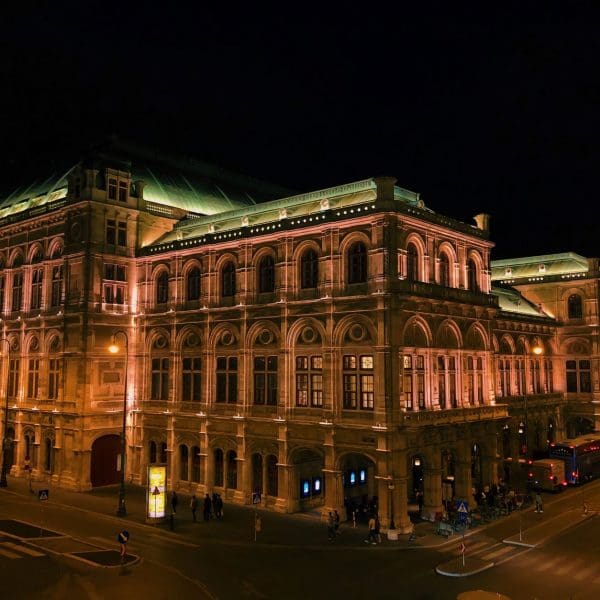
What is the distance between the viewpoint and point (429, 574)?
98.9 feet

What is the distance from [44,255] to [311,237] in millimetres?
27120

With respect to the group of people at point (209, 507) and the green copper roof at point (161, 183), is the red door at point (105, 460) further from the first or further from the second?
the green copper roof at point (161, 183)

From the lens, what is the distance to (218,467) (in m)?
48.0

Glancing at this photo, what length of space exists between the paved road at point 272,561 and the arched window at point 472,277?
1654 centimetres

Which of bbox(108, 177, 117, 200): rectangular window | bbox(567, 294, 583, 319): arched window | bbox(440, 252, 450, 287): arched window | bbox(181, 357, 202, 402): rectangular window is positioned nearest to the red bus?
bbox(440, 252, 450, 287): arched window

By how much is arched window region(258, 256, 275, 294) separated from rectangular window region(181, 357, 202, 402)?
8330 mm

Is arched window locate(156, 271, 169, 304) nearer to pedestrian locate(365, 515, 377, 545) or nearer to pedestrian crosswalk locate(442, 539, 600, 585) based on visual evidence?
pedestrian locate(365, 515, 377, 545)

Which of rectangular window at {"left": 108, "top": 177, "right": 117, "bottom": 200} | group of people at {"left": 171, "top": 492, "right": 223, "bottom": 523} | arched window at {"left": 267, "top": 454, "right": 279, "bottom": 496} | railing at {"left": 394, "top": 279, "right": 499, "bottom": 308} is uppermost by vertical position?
rectangular window at {"left": 108, "top": 177, "right": 117, "bottom": 200}

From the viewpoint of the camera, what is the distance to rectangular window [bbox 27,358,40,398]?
187 ft

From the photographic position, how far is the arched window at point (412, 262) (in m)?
42.2

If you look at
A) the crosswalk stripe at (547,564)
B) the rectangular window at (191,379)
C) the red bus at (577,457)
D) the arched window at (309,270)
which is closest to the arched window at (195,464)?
the rectangular window at (191,379)

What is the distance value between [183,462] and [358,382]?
17463mm

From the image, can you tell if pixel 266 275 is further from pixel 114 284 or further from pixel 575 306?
pixel 575 306

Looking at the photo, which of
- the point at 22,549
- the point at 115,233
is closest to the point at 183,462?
the point at 22,549
